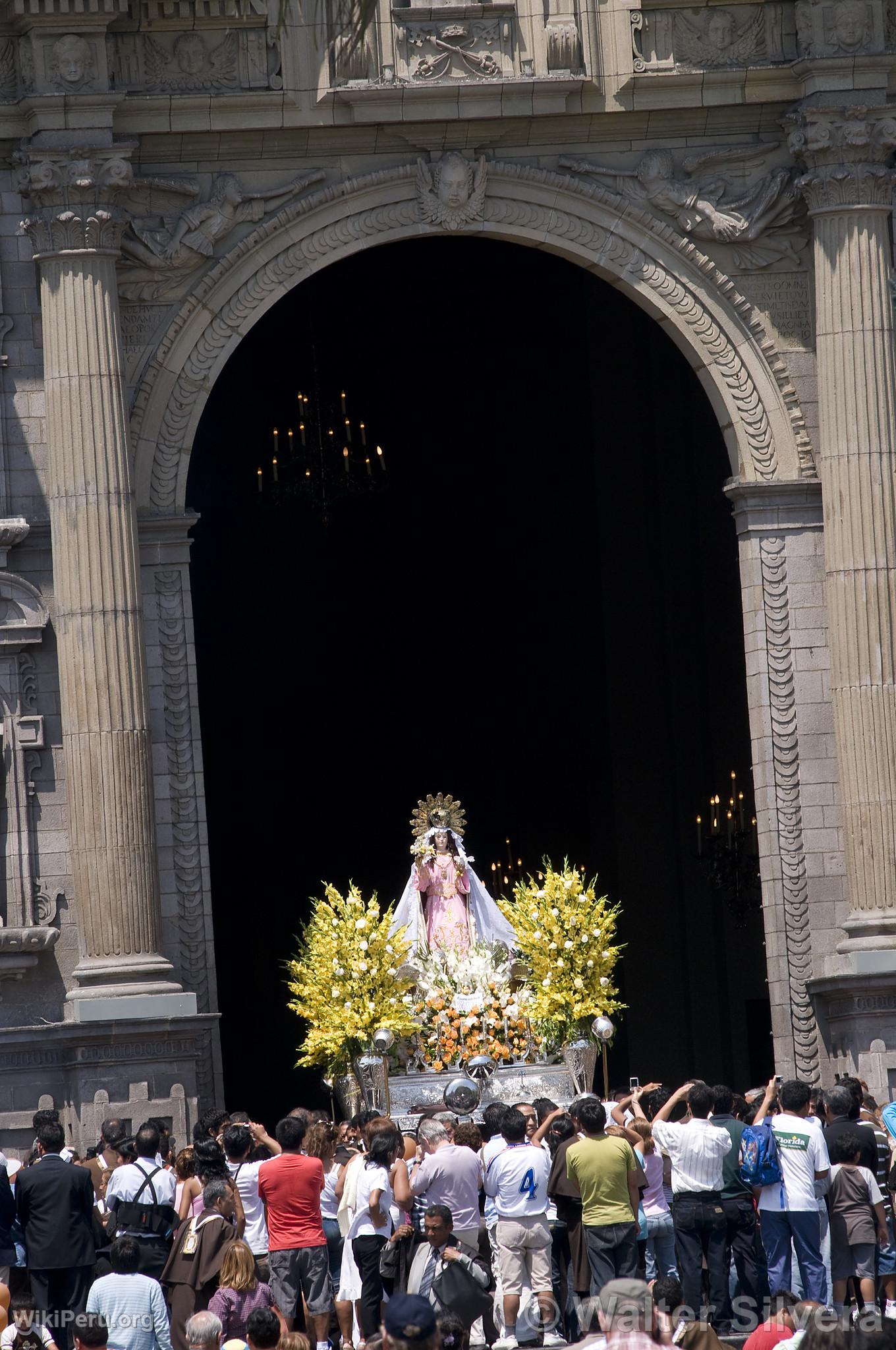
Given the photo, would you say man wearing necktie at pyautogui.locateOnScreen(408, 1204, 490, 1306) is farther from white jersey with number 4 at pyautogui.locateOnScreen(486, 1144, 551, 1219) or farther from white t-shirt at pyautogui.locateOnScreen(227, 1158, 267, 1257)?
white t-shirt at pyautogui.locateOnScreen(227, 1158, 267, 1257)

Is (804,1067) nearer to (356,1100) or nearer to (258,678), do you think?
(356,1100)

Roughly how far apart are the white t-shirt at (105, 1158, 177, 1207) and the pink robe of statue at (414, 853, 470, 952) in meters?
7.34

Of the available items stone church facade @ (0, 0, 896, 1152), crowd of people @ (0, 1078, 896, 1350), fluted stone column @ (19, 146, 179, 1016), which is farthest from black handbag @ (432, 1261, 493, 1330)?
fluted stone column @ (19, 146, 179, 1016)

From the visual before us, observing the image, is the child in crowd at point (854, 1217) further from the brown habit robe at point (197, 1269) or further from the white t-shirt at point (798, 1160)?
the brown habit robe at point (197, 1269)

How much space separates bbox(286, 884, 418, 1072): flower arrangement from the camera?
21.8m

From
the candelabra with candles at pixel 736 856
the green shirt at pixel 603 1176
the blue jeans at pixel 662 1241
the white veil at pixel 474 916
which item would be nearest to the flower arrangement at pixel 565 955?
the white veil at pixel 474 916

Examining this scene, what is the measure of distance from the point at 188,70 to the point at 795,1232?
1321cm

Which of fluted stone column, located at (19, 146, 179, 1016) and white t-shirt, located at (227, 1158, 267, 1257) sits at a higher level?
fluted stone column, located at (19, 146, 179, 1016)

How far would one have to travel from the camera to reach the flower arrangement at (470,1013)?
22203 millimetres

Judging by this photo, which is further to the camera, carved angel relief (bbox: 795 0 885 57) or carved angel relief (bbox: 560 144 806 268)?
carved angel relief (bbox: 560 144 806 268)

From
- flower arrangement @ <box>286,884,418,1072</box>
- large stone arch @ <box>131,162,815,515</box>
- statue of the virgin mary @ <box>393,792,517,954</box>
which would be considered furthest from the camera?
large stone arch @ <box>131,162,815,515</box>

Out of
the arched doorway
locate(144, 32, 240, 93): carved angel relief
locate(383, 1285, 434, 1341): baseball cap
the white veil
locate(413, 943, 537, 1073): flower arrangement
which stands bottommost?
locate(383, 1285, 434, 1341): baseball cap

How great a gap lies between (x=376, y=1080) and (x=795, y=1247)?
5.67 metres

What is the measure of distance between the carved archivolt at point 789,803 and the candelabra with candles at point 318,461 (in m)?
7.99
